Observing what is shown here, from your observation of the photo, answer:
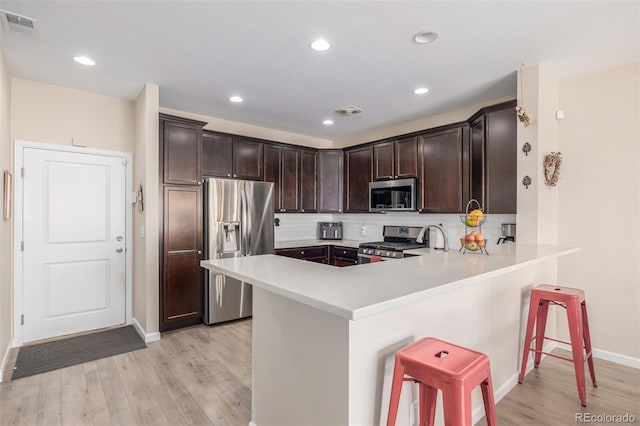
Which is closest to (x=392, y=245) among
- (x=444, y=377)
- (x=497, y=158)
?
(x=497, y=158)

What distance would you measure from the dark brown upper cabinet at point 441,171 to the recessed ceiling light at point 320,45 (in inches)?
81.9

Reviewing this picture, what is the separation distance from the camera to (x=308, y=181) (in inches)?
206

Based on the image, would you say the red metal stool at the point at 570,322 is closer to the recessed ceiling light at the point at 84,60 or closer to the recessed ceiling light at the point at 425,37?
the recessed ceiling light at the point at 425,37

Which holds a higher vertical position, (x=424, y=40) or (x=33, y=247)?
(x=424, y=40)

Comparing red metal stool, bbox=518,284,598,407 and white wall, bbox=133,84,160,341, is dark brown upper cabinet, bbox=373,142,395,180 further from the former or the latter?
white wall, bbox=133,84,160,341

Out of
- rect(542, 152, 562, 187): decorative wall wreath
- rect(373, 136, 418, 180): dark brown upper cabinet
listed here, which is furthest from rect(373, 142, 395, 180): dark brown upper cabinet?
rect(542, 152, 562, 187): decorative wall wreath

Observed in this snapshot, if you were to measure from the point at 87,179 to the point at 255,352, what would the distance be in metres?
3.04

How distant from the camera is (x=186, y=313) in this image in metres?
3.76

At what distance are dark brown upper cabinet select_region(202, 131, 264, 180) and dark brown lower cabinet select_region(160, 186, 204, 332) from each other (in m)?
0.49

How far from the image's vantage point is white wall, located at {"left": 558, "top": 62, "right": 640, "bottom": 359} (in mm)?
2854

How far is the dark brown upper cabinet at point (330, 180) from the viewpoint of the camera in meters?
5.36

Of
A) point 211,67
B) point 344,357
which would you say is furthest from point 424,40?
point 344,357

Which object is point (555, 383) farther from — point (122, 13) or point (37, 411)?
point (122, 13)

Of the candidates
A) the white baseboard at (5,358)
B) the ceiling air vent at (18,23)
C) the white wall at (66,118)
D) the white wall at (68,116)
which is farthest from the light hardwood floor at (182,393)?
the ceiling air vent at (18,23)
